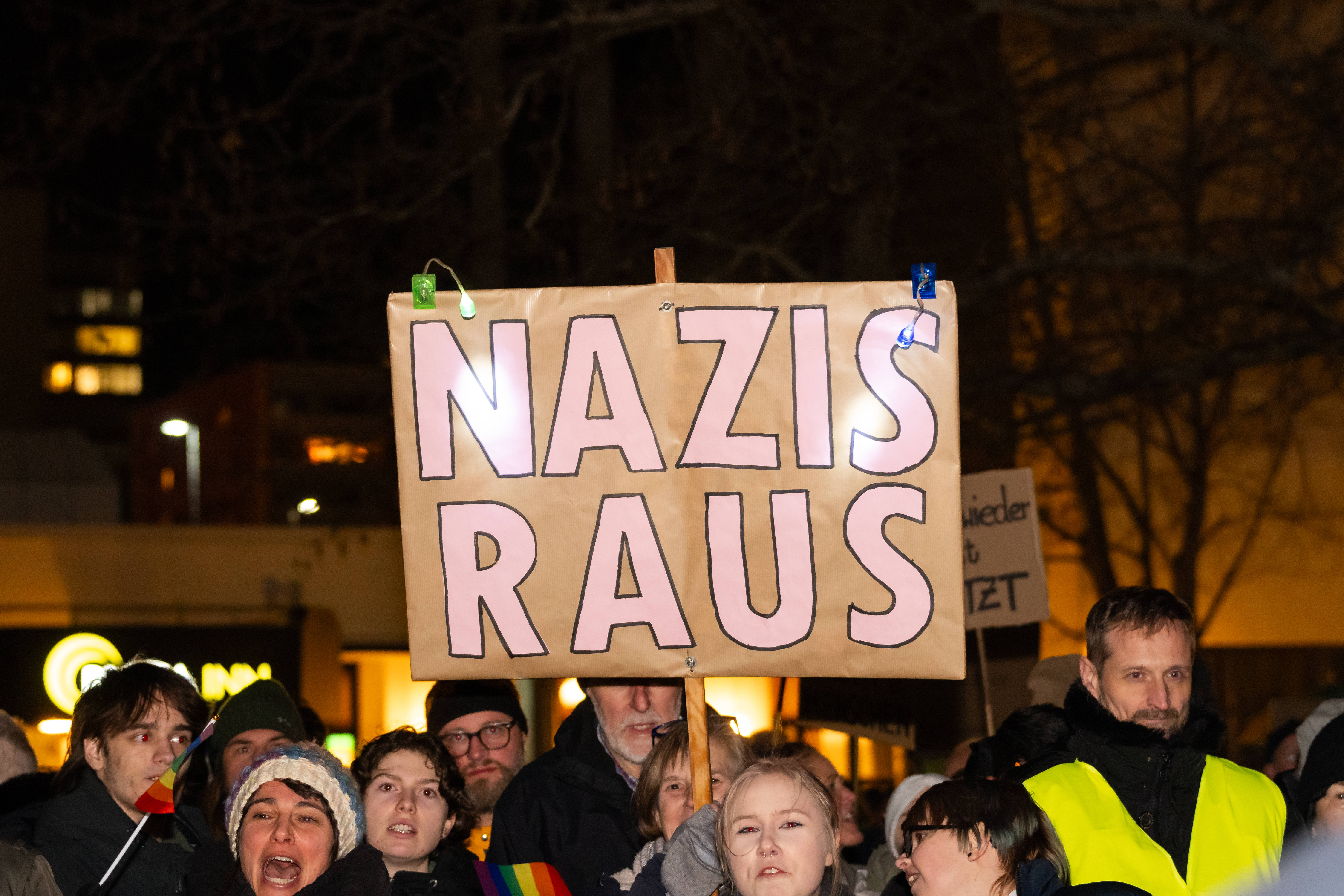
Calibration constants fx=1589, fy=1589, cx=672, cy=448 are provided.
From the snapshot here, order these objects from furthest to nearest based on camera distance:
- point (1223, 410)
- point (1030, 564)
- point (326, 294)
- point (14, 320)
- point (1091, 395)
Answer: point (14, 320)
point (1223, 410)
point (326, 294)
point (1091, 395)
point (1030, 564)

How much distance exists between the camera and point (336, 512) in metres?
18.6

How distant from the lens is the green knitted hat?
5.11 meters

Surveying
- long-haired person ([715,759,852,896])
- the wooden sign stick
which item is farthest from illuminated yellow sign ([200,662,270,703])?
long-haired person ([715,759,852,896])

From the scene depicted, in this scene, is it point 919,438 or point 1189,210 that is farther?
point 1189,210

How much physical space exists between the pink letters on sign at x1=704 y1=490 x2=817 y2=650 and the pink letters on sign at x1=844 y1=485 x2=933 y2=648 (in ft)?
0.37

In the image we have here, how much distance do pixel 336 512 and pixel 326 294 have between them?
8531mm

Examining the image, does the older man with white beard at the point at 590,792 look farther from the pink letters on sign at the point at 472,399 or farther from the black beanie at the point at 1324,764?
the black beanie at the point at 1324,764

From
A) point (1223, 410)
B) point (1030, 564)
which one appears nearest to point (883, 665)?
point (1030, 564)

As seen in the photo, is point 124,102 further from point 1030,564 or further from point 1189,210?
point 1189,210

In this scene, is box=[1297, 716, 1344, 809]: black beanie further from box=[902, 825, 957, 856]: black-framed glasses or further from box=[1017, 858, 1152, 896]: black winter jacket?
box=[902, 825, 957, 856]: black-framed glasses

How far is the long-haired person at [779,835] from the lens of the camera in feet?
11.0

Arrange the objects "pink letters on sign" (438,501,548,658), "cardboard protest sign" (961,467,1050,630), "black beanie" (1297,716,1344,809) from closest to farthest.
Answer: "black beanie" (1297,716,1344,809) < "pink letters on sign" (438,501,548,658) < "cardboard protest sign" (961,467,1050,630)

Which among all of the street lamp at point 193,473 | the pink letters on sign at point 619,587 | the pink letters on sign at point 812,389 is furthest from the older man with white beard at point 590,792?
the street lamp at point 193,473

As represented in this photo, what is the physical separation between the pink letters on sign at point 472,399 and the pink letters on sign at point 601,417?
0.08m
